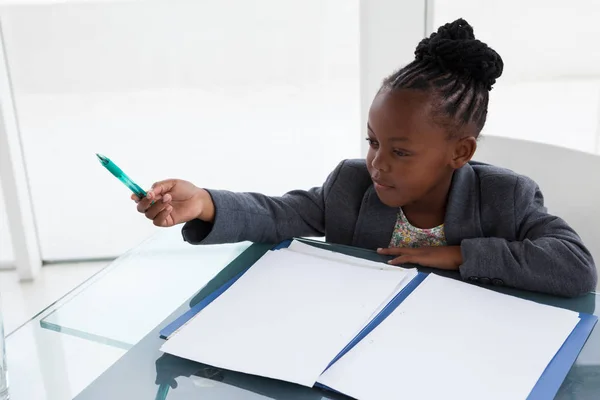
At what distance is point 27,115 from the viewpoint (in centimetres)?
205

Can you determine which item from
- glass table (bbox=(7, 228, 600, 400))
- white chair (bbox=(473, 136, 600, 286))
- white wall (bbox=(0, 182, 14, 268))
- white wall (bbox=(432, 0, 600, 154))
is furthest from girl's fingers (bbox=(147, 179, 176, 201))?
white wall (bbox=(0, 182, 14, 268))

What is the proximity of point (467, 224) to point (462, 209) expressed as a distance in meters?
0.03

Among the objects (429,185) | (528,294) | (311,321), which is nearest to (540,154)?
(429,185)

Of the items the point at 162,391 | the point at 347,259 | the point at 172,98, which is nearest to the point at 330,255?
the point at 347,259

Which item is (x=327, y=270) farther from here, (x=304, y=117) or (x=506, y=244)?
(x=304, y=117)

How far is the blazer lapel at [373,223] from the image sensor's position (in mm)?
1026

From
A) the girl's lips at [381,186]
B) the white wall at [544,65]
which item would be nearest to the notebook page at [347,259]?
the girl's lips at [381,186]

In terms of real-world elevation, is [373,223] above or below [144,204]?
below

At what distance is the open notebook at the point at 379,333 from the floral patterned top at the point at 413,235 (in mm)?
193

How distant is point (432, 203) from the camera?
1.04 metres

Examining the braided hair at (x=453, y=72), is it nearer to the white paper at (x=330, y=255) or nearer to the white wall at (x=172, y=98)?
the white paper at (x=330, y=255)

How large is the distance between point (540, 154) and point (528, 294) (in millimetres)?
435

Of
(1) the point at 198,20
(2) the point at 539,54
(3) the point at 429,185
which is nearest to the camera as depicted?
(3) the point at 429,185

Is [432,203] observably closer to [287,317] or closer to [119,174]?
[287,317]
